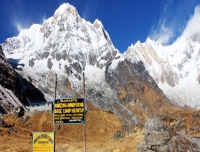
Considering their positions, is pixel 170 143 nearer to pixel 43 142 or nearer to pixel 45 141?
pixel 45 141

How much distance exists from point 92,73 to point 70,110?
141657 millimetres

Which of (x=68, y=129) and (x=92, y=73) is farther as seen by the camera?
(x=92, y=73)

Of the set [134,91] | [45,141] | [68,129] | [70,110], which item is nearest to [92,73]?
[134,91]

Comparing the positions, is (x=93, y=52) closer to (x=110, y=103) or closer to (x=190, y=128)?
(x=110, y=103)

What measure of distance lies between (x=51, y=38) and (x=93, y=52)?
1165 inches

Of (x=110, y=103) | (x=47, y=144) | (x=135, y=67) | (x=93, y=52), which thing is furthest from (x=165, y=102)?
(x=47, y=144)

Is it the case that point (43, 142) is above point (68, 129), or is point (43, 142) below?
below

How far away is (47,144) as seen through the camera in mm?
21312

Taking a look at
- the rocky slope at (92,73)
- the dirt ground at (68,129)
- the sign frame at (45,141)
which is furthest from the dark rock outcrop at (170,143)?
the rocky slope at (92,73)

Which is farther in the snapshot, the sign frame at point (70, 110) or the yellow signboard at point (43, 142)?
the sign frame at point (70, 110)

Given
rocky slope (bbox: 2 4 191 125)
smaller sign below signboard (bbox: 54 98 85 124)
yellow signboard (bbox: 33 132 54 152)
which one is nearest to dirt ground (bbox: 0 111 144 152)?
smaller sign below signboard (bbox: 54 98 85 124)

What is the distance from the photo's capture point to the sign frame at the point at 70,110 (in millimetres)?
23016

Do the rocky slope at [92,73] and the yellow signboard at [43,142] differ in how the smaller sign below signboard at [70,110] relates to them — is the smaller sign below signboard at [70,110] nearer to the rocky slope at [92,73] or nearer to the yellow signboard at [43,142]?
the yellow signboard at [43,142]

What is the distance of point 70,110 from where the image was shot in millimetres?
23047
